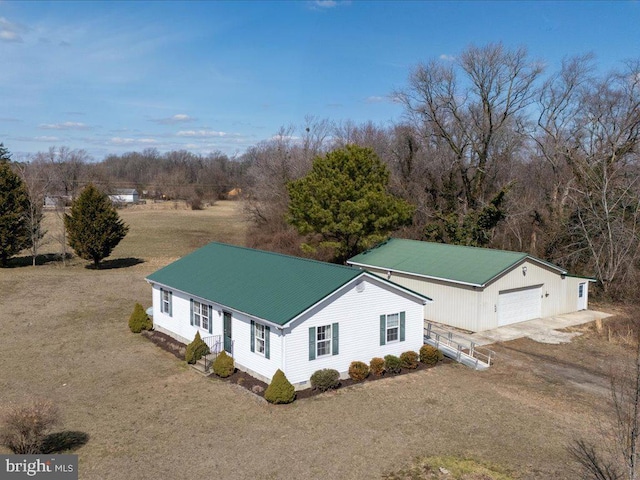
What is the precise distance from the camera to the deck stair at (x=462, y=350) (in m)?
20.6

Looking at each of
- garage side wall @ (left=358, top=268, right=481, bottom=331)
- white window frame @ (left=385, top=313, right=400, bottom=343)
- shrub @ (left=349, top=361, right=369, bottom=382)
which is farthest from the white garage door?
shrub @ (left=349, top=361, right=369, bottom=382)

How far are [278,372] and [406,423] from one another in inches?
169

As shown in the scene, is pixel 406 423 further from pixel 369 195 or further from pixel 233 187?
pixel 233 187

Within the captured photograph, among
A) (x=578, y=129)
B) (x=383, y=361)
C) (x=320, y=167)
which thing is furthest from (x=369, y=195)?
(x=578, y=129)

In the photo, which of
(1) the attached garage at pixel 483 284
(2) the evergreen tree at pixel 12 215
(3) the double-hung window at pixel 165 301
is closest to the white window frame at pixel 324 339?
(3) the double-hung window at pixel 165 301

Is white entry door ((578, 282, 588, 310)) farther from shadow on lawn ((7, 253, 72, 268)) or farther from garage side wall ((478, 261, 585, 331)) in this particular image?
shadow on lawn ((7, 253, 72, 268))

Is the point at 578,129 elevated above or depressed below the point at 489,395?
above

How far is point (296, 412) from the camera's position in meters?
15.9

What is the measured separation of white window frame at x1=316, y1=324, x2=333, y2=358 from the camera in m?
18.1

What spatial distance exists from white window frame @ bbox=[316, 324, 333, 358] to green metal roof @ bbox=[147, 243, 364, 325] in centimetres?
123

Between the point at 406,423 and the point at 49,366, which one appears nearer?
the point at 406,423

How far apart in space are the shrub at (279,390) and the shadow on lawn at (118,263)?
3170 cm

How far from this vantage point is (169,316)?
24.1 m

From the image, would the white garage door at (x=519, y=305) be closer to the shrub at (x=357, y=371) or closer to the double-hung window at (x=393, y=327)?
the double-hung window at (x=393, y=327)
